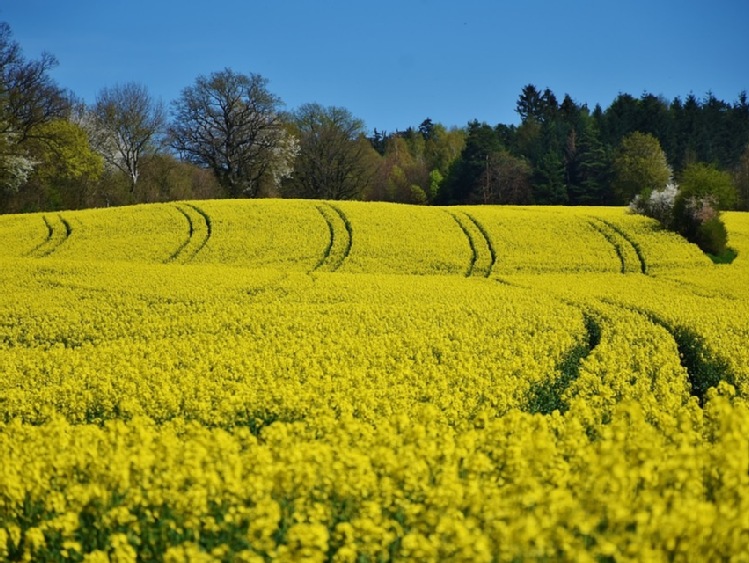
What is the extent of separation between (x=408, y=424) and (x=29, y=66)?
148 ft

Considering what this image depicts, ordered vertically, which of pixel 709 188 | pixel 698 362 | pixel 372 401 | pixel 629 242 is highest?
pixel 709 188

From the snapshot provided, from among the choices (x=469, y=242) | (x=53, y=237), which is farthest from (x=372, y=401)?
(x=53, y=237)

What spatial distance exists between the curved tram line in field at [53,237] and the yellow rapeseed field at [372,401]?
402 mm

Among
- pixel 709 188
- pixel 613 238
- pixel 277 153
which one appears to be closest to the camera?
pixel 613 238

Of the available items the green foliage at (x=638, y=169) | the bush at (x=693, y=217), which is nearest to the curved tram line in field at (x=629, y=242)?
the bush at (x=693, y=217)

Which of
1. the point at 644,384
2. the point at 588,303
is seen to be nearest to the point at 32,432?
the point at 644,384

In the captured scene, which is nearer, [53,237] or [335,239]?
[335,239]

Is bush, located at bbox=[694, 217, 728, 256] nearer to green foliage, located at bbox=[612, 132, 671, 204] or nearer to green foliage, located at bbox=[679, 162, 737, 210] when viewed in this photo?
green foliage, located at bbox=[679, 162, 737, 210]

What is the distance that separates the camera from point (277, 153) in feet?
195

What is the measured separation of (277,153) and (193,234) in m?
29.6

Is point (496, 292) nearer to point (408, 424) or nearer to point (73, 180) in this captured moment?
point (408, 424)

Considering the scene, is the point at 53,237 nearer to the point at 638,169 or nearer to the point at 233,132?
the point at 233,132

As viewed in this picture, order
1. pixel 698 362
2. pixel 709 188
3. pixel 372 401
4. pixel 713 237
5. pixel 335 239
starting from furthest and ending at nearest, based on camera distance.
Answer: pixel 709 188
pixel 335 239
pixel 713 237
pixel 698 362
pixel 372 401

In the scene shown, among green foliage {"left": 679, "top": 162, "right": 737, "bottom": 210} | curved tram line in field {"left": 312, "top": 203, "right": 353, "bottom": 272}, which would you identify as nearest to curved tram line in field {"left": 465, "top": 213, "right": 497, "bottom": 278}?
curved tram line in field {"left": 312, "top": 203, "right": 353, "bottom": 272}
